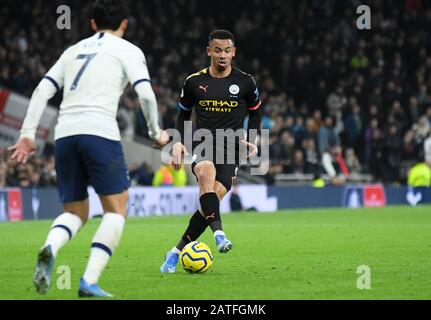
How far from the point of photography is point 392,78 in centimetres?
3153

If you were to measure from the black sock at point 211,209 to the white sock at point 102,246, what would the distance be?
2.75 m

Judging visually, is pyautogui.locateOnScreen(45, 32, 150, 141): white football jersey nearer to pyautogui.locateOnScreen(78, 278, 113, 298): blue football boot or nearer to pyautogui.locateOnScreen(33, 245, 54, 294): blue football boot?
pyautogui.locateOnScreen(33, 245, 54, 294): blue football boot

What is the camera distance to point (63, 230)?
8.27m

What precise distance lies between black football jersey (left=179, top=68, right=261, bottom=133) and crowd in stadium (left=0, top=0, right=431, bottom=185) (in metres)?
15.9

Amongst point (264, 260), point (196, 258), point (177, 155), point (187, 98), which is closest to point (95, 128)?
point (177, 155)

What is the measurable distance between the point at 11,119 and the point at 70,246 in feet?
41.0

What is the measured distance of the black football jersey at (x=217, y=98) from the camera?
11.3 metres

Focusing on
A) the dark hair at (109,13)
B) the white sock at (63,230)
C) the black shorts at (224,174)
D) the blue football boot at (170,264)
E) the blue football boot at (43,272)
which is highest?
the dark hair at (109,13)

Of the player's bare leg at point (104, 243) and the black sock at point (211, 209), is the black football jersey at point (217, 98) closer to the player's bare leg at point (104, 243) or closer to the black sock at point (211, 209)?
the black sock at point (211, 209)

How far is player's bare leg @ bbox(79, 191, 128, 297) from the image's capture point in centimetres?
803

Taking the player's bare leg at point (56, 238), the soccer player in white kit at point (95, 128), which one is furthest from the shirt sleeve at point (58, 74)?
the player's bare leg at point (56, 238)

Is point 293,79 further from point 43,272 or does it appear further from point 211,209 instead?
point 43,272

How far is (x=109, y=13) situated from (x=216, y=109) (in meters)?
3.30

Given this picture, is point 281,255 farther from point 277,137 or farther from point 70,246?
point 277,137
